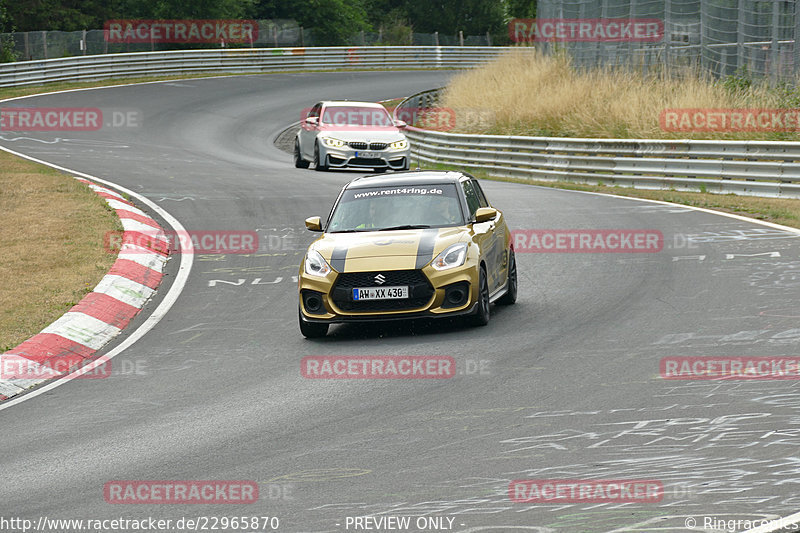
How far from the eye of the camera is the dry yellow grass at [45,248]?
1218 centimetres

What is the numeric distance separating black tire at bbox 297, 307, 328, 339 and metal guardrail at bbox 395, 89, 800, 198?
12.6 m

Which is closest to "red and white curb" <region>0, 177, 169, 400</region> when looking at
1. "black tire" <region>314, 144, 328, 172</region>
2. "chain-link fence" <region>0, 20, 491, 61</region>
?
"black tire" <region>314, 144, 328, 172</region>

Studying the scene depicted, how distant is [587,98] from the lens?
30.0m

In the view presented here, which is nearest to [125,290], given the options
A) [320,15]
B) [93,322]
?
[93,322]

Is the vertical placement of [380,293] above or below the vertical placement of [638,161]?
above

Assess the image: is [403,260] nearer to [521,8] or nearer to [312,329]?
[312,329]

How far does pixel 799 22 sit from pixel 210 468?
76.8 ft

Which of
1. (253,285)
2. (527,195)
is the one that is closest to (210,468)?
(253,285)

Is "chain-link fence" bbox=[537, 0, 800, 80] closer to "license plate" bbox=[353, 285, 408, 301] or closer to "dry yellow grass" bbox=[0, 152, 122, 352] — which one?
"dry yellow grass" bbox=[0, 152, 122, 352]

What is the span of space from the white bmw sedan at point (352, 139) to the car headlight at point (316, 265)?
15.1 metres

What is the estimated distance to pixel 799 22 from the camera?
26562 mm

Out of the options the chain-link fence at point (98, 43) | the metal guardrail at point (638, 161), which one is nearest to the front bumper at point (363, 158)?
the metal guardrail at point (638, 161)

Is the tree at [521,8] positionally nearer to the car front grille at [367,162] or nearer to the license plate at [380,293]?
the car front grille at [367,162]

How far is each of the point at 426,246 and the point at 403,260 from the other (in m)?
0.32
